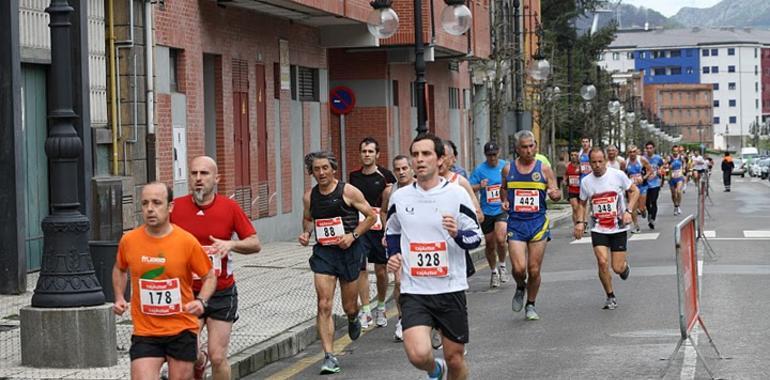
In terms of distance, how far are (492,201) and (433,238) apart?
917 cm

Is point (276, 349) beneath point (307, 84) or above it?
beneath

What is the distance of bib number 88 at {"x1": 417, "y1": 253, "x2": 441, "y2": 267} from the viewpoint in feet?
31.4

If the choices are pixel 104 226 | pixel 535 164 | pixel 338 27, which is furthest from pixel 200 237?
pixel 338 27

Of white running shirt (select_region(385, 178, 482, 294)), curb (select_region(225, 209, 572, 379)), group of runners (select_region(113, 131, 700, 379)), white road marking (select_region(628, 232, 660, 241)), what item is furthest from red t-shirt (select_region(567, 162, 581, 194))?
white running shirt (select_region(385, 178, 482, 294))

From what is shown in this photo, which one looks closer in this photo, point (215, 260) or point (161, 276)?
point (161, 276)

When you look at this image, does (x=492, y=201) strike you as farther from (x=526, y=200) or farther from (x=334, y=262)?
(x=334, y=262)

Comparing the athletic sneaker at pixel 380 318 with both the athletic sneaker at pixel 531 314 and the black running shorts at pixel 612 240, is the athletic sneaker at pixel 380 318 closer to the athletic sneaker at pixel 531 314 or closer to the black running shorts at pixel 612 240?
the athletic sneaker at pixel 531 314

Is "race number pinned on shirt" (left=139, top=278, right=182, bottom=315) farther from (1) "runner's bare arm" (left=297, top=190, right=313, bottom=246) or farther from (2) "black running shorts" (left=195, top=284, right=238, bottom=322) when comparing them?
(1) "runner's bare arm" (left=297, top=190, right=313, bottom=246)

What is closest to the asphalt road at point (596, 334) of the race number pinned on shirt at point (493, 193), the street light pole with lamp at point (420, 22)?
the race number pinned on shirt at point (493, 193)

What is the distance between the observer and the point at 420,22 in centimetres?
2425

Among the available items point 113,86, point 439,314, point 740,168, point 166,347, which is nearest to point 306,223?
point 439,314

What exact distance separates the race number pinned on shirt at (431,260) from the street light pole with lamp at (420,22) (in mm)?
13240

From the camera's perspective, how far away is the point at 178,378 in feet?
29.0

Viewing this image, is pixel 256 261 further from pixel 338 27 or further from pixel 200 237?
pixel 200 237
